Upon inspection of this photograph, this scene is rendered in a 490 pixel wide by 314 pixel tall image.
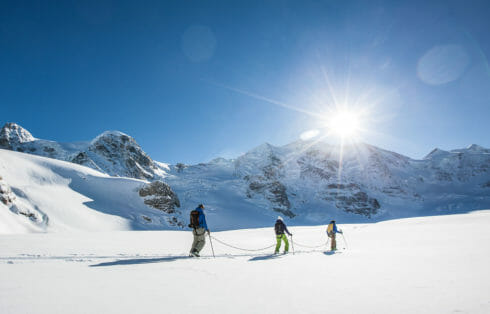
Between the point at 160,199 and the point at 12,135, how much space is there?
113 meters

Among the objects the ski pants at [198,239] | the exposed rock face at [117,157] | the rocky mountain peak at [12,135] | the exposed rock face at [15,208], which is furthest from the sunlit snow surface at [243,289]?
the rocky mountain peak at [12,135]

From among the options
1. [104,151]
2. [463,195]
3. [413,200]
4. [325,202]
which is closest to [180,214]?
[104,151]

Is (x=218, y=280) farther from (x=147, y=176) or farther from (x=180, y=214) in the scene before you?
(x=147, y=176)

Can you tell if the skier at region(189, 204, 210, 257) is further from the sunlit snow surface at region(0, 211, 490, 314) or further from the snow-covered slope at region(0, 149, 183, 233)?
the snow-covered slope at region(0, 149, 183, 233)

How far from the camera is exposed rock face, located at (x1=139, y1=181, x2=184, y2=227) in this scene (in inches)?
1919

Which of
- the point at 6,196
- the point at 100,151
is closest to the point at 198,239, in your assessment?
the point at 6,196

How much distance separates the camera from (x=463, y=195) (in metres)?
131

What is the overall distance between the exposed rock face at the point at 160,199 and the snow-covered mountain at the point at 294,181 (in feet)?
0.68

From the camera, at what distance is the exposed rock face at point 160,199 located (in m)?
48.7

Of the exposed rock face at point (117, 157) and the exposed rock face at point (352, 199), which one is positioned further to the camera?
the exposed rock face at point (352, 199)

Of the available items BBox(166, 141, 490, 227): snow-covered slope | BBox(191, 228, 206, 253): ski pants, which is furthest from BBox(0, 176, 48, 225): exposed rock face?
BBox(166, 141, 490, 227): snow-covered slope

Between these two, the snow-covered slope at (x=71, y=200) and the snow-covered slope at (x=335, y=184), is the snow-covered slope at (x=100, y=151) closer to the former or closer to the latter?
the snow-covered slope at (x=335, y=184)

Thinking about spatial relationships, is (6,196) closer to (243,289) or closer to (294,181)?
(243,289)

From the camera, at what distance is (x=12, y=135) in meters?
114
